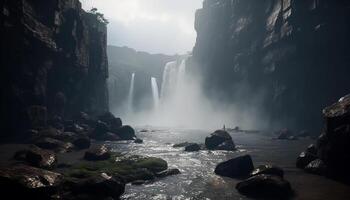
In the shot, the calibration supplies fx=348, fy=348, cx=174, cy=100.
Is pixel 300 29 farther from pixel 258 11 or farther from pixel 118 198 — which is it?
pixel 118 198

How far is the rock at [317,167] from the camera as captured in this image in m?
27.0

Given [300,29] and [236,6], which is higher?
[236,6]

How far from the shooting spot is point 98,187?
2005cm

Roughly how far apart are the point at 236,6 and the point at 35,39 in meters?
73.9

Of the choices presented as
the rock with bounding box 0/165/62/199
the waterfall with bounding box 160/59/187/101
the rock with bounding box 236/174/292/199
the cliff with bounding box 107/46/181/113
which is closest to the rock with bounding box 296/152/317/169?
the rock with bounding box 236/174/292/199

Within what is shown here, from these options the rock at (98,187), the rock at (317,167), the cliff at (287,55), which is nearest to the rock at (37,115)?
the rock at (98,187)

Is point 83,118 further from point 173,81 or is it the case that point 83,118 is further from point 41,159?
point 173,81

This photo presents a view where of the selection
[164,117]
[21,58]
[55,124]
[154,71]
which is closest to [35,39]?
[21,58]

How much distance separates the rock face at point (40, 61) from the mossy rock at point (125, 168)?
1030 inches

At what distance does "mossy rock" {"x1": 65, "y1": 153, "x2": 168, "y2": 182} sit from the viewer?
83.2ft

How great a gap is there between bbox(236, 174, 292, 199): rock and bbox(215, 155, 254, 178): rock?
4.70m

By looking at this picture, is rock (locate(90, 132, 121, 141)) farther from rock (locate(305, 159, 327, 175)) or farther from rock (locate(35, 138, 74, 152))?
rock (locate(305, 159, 327, 175))

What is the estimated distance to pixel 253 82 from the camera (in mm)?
101562

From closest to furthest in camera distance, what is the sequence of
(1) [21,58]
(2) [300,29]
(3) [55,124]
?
(1) [21,58] → (3) [55,124] → (2) [300,29]
